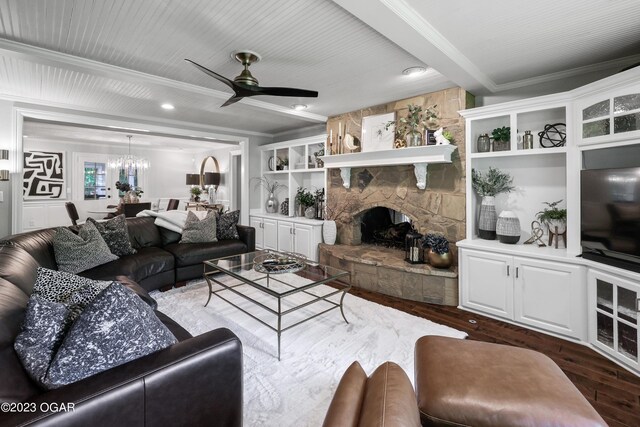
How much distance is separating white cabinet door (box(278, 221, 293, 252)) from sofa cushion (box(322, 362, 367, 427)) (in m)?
4.20

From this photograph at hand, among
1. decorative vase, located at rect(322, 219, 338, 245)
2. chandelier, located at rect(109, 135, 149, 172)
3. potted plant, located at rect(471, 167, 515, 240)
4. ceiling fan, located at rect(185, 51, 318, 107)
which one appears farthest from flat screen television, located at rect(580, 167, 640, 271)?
chandelier, located at rect(109, 135, 149, 172)

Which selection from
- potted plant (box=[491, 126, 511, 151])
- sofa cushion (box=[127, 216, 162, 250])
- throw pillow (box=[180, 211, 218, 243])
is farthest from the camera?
throw pillow (box=[180, 211, 218, 243])

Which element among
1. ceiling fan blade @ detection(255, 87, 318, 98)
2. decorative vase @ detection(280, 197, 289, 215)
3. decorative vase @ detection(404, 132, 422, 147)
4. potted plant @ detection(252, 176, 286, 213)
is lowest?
decorative vase @ detection(280, 197, 289, 215)

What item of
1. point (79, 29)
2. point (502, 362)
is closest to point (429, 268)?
point (502, 362)

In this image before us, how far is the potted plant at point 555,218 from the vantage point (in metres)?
2.90

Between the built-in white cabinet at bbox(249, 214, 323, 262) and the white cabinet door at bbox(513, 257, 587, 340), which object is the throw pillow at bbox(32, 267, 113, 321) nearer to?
the white cabinet door at bbox(513, 257, 587, 340)

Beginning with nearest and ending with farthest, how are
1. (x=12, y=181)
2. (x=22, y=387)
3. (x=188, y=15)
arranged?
(x=22, y=387)
(x=188, y=15)
(x=12, y=181)

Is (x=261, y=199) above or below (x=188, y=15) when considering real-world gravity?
below

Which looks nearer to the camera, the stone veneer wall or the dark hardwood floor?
the dark hardwood floor

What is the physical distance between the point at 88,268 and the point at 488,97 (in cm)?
468

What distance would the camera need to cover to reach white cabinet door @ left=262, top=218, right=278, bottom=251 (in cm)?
564

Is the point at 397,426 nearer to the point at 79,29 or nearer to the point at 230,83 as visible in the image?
the point at 230,83

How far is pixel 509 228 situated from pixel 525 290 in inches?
24.6

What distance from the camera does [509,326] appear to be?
2.86 metres
